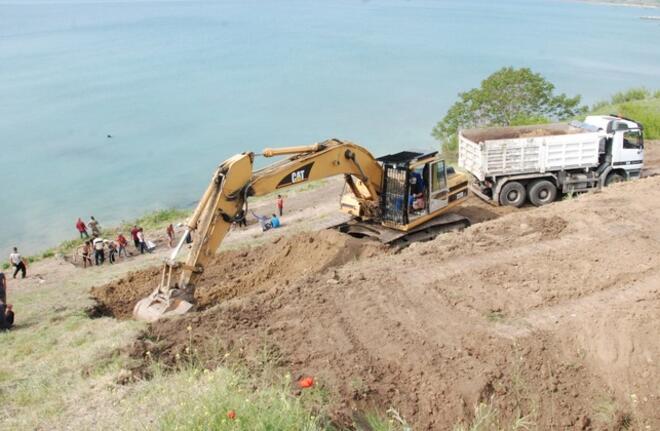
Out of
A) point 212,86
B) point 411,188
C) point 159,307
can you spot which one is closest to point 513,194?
point 411,188

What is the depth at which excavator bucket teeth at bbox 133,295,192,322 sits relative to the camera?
11250 mm

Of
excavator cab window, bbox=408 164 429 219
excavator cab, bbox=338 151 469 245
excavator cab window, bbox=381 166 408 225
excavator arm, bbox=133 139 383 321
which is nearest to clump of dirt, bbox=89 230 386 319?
excavator cab, bbox=338 151 469 245

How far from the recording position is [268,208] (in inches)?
1053

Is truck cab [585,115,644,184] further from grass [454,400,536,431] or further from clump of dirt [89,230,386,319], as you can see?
grass [454,400,536,431]

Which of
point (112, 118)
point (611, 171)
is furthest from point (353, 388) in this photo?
point (112, 118)

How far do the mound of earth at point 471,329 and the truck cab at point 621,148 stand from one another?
586cm

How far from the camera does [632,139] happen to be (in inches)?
785

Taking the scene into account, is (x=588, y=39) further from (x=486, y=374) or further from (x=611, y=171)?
(x=486, y=374)

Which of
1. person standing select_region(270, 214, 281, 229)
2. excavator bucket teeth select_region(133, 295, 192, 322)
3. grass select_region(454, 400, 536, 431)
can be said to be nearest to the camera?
grass select_region(454, 400, 536, 431)

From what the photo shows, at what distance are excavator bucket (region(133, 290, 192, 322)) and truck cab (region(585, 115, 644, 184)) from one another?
14038 mm

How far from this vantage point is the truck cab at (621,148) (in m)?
19.7

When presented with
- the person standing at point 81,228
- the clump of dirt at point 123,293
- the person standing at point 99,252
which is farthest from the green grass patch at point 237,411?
the person standing at point 81,228

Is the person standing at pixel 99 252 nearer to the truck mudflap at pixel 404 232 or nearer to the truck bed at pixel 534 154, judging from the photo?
the truck mudflap at pixel 404 232

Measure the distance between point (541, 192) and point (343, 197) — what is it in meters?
7.06
